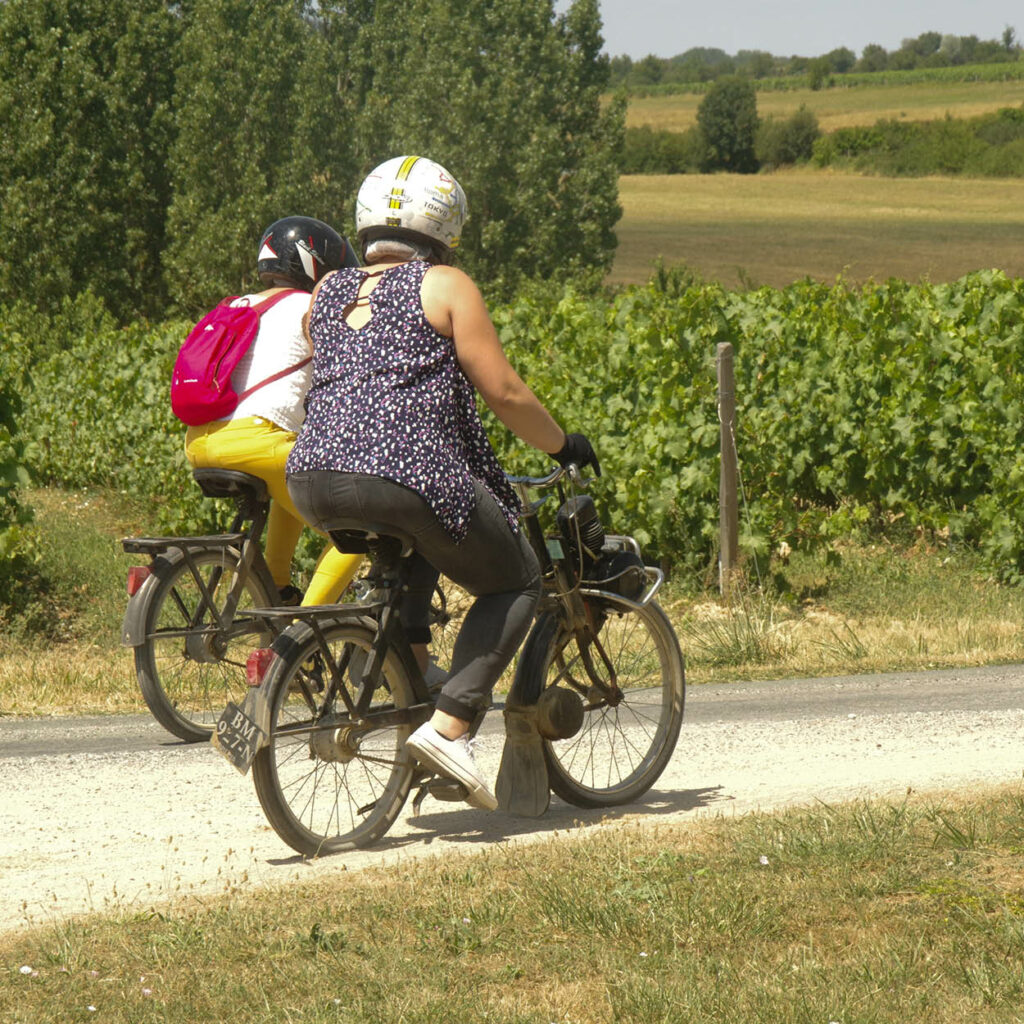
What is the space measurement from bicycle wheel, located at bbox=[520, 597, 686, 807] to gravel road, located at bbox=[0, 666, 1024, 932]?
0.12m

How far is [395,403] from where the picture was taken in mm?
4375

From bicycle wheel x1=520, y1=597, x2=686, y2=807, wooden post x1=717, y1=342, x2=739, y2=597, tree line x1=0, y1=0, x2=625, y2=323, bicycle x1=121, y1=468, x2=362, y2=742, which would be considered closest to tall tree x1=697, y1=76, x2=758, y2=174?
tree line x1=0, y1=0, x2=625, y2=323

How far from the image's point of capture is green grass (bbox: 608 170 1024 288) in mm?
56406

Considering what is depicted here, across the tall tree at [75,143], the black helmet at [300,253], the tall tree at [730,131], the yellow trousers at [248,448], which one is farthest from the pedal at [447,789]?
the tall tree at [730,131]

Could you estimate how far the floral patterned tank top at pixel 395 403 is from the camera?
171 inches

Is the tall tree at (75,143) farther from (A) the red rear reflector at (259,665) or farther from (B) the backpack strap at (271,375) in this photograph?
(A) the red rear reflector at (259,665)

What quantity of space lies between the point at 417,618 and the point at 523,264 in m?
38.2

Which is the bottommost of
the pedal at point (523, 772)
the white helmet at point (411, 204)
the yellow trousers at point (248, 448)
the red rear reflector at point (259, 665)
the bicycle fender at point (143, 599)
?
the pedal at point (523, 772)

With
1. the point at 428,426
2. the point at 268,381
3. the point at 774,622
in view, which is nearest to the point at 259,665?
the point at 428,426

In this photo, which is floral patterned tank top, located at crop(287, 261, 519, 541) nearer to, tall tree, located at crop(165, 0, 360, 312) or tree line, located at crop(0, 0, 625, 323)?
tree line, located at crop(0, 0, 625, 323)

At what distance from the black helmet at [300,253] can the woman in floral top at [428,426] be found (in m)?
1.60

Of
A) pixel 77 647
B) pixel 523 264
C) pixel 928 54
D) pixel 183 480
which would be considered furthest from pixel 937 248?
pixel 928 54

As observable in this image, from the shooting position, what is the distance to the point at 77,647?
10398mm

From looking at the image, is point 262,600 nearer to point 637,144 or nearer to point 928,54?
point 637,144
